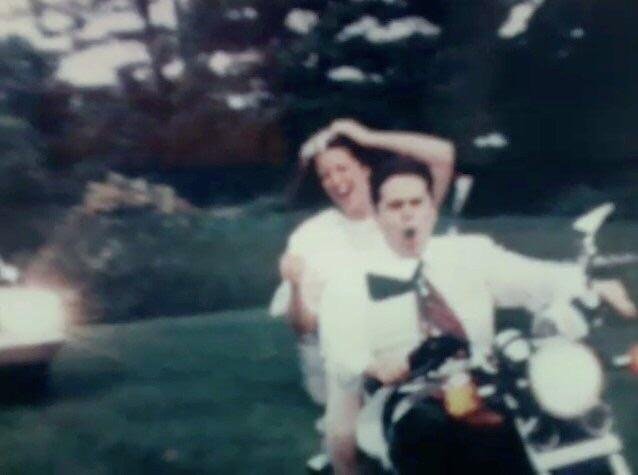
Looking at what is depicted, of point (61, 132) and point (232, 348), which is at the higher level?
point (61, 132)

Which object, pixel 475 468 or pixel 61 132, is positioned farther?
pixel 61 132

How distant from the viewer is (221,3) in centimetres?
218

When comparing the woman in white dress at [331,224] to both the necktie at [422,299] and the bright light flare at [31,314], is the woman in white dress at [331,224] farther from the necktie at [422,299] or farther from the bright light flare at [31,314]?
the bright light flare at [31,314]

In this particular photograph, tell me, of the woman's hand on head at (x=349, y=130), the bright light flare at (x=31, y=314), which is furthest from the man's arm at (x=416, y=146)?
the bright light flare at (x=31, y=314)

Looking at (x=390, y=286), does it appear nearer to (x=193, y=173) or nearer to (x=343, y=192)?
(x=343, y=192)

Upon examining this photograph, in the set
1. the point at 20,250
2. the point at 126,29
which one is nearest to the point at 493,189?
the point at 126,29

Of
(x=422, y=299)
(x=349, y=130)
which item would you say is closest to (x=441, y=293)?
(x=422, y=299)

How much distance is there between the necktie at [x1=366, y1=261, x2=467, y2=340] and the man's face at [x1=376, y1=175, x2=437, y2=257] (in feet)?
0.29

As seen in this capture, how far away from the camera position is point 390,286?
2086 millimetres

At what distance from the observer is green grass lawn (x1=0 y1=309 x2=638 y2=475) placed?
2.08 metres

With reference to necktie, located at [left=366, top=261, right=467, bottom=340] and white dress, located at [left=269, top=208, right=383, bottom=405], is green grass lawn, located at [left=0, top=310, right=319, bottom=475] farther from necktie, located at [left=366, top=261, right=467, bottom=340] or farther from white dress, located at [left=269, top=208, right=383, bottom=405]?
necktie, located at [left=366, top=261, right=467, bottom=340]

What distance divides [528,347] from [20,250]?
3.46 ft

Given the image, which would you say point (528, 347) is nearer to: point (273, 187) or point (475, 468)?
point (475, 468)

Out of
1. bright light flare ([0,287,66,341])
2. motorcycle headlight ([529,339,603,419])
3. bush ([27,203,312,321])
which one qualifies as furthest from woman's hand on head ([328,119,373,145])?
bright light flare ([0,287,66,341])
